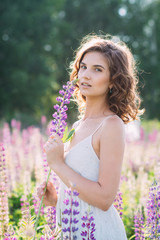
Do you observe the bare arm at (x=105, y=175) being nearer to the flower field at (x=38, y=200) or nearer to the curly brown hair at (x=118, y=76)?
the flower field at (x=38, y=200)

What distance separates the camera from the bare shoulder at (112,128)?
2.14m

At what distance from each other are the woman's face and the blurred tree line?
307 inches

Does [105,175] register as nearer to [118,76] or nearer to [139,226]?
[139,226]

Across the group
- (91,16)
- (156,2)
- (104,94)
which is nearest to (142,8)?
(156,2)

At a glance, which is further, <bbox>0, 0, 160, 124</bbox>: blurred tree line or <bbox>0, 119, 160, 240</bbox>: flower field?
<bbox>0, 0, 160, 124</bbox>: blurred tree line

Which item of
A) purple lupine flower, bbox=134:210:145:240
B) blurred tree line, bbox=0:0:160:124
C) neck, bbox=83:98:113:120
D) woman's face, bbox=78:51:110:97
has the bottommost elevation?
purple lupine flower, bbox=134:210:145:240

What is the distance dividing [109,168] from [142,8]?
112ft

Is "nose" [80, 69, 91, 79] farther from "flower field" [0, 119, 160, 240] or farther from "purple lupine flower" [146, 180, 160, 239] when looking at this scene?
"purple lupine flower" [146, 180, 160, 239]

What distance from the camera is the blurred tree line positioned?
2059cm

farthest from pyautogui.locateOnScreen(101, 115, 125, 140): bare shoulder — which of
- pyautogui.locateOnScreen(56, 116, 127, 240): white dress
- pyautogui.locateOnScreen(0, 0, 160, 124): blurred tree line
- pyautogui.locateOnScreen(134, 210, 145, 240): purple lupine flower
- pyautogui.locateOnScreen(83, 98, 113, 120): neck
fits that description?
pyautogui.locateOnScreen(0, 0, 160, 124): blurred tree line

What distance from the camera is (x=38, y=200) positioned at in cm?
323

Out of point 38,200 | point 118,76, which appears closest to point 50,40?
point 38,200

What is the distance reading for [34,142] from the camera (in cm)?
583

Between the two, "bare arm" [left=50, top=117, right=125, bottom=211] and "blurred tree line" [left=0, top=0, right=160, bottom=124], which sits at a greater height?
"blurred tree line" [left=0, top=0, right=160, bottom=124]
